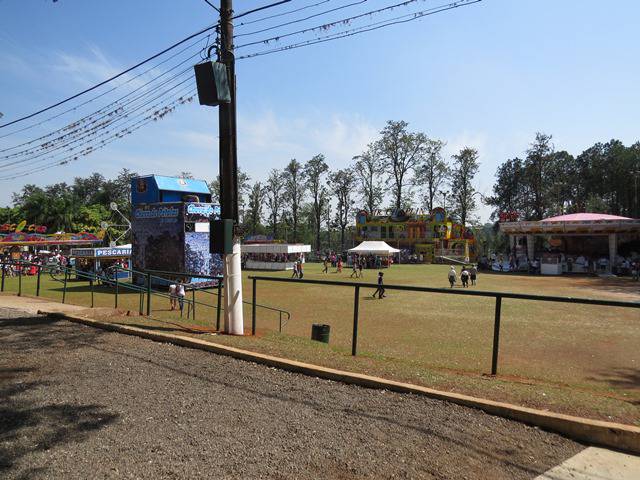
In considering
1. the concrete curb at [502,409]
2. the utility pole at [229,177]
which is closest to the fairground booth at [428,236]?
the utility pole at [229,177]

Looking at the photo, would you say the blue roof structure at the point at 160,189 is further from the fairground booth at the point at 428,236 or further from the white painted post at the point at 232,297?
the fairground booth at the point at 428,236

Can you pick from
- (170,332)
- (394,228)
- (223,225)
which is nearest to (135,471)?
(170,332)

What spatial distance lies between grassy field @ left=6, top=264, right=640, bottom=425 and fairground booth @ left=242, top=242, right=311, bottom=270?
21731 millimetres

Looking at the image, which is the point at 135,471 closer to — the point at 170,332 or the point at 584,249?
the point at 170,332

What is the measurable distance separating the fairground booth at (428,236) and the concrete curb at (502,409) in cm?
5502

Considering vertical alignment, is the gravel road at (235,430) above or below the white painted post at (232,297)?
below

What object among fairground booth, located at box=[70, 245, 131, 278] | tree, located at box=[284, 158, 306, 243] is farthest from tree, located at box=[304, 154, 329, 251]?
fairground booth, located at box=[70, 245, 131, 278]

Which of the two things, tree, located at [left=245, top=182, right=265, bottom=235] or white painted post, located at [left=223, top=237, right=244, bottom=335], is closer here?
white painted post, located at [left=223, top=237, right=244, bottom=335]

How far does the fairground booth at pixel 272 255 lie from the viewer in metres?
44.4

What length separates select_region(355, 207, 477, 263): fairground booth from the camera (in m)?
60.8

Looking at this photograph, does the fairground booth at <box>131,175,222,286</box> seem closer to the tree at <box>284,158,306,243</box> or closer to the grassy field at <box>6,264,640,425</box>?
the grassy field at <box>6,264,640,425</box>

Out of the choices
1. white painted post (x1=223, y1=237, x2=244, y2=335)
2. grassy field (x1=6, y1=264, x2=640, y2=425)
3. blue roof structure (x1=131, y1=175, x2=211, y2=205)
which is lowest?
grassy field (x1=6, y1=264, x2=640, y2=425)

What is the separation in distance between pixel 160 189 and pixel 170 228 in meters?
2.95

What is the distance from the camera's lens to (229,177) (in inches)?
336
